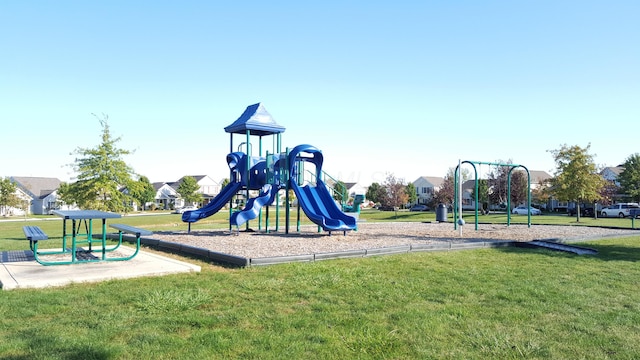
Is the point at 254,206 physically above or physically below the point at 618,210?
above

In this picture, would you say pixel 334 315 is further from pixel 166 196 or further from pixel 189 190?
pixel 166 196

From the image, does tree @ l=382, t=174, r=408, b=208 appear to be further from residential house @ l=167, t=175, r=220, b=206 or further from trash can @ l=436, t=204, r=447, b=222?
residential house @ l=167, t=175, r=220, b=206

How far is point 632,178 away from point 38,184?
9703 centimetres

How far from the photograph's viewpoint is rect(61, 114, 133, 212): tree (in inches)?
757

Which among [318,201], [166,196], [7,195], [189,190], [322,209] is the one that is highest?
[189,190]

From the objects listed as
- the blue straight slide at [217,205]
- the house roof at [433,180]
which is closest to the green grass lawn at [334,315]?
the blue straight slide at [217,205]

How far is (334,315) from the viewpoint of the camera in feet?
19.4

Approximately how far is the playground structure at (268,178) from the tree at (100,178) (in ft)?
13.3

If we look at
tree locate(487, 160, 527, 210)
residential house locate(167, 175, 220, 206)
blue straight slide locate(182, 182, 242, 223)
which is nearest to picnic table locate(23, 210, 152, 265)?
blue straight slide locate(182, 182, 242, 223)

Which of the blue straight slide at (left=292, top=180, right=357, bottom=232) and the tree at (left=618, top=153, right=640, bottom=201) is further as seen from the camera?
the tree at (left=618, top=153, right=640, bottom=201)

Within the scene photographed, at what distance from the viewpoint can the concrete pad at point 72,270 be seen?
7762 mm

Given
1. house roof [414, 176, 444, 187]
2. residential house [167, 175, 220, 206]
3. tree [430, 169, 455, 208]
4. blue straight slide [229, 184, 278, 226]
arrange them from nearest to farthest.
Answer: blue straight slide [229, 184, 278, 226] → tree [430, 169, 455, 208] → house roof [414, 176, 444, 187] → residential house [167, 175, 220, 206]

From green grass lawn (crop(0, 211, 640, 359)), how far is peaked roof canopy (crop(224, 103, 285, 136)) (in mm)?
9539

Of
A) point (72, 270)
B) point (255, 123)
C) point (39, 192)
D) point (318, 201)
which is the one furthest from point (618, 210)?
point (39, 192)
